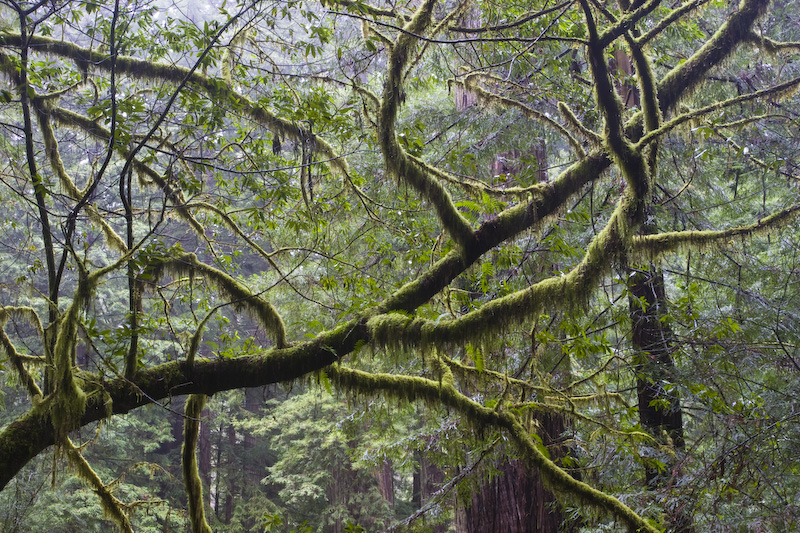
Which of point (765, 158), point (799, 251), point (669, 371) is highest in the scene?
point (765, 158)

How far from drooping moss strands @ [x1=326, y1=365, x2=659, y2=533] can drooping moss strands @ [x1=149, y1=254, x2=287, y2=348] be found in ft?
1.47

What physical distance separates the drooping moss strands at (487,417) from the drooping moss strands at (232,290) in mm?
449

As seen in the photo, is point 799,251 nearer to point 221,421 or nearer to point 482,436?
point 482,436

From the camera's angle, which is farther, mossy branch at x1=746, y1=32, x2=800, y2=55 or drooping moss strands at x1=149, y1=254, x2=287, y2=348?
mossy branch at x1=746, y1=32, x2=800, y2=55

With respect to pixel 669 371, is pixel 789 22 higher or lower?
higher

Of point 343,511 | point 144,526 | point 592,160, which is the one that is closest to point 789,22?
point 592,160

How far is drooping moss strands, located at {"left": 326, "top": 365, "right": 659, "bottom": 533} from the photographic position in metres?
3.41

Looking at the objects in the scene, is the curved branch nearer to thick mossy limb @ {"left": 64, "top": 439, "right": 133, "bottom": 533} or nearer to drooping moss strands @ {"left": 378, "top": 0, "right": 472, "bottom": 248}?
drooping moss strands @ {"left": 378, "top": 0, "right": 472, "bottom": 248}

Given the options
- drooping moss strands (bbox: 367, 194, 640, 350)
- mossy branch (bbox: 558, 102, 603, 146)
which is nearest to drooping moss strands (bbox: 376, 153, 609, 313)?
mossy branch (bbox: 558, 102, 603, 146)

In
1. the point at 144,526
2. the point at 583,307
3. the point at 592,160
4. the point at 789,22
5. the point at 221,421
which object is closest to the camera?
the point at 583,307

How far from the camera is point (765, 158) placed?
522cm

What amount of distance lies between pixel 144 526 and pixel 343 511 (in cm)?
439

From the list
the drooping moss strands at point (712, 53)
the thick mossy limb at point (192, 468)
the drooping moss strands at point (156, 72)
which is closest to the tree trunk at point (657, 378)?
the drooping moss strands at point (712, 53)

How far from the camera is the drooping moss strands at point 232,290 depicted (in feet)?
11.9
